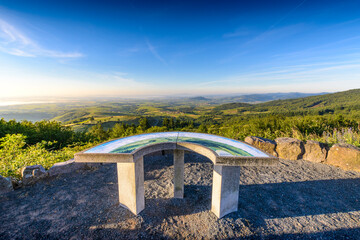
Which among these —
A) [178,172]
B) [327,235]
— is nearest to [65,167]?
[178,172]

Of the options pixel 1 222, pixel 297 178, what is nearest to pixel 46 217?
pixel 1 222

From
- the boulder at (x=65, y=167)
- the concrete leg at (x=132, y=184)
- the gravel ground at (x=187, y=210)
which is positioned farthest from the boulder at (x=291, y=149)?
the boulder at (x=65, y=167)

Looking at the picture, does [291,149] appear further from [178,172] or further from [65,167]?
[65,167]

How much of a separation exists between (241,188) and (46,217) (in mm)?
5100

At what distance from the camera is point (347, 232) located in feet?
10.3

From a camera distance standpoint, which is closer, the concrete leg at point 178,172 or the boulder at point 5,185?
the concrete leg at point 178,172

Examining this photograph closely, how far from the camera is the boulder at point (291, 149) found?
6489mm

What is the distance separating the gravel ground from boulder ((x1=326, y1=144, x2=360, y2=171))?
34 cm

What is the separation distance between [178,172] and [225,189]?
4.30 feet

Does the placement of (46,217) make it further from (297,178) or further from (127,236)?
(297,178)

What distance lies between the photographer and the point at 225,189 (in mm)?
3301

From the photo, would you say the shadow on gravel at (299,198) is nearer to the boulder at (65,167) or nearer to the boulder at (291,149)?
the boulder at (291,149)

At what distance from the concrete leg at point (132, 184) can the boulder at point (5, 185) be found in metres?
3.45

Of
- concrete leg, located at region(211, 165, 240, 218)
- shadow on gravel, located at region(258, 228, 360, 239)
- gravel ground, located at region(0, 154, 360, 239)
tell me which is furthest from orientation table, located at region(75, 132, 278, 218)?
shadow on gravel, located at region(258, 228, 360, 239)
